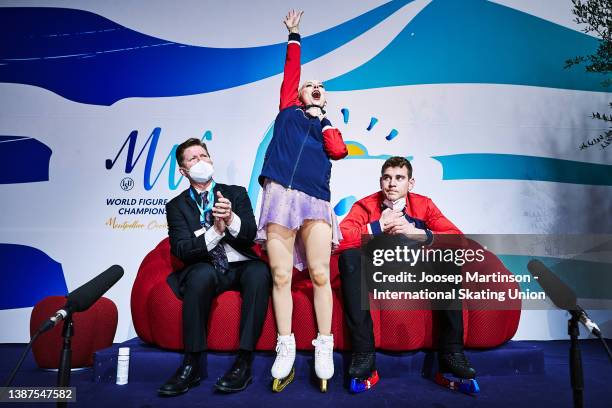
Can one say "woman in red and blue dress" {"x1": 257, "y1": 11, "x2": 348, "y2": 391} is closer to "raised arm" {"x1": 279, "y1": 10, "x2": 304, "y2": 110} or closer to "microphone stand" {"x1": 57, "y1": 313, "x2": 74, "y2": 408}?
"raised arm" {"x1": 279, "y1": 10, "x2": 304, "y2": 110}

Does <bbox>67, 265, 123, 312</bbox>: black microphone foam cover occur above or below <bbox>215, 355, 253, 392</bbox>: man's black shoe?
above

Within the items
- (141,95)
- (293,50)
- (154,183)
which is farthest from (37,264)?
(293,50)

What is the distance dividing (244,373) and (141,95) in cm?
241

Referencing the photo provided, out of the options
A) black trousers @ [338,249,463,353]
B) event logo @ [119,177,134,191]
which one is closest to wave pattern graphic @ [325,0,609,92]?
event logo @ [119,177,134,191]

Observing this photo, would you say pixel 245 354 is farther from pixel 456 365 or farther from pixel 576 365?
pixel 576 365

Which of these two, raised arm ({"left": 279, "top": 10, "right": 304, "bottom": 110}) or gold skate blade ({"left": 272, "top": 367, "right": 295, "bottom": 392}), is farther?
raised arm ({"left": 279, "top": 10, "right": 304, "bottom": 110})

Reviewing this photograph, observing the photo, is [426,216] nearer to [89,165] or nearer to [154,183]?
[154,183]

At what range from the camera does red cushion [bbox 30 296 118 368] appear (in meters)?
2.32

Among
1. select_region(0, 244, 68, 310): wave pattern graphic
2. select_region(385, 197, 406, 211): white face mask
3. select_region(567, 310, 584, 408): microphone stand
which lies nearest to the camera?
select_region(567, 310, 584, 408): microphone stand

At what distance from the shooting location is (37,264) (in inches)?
126

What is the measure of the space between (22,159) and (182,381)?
2486 millimetres

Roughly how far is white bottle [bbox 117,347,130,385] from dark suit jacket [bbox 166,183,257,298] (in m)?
0.35

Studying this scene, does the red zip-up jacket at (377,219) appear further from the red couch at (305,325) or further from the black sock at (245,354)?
the black sock at (245,354)

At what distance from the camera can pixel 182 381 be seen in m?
1.80
